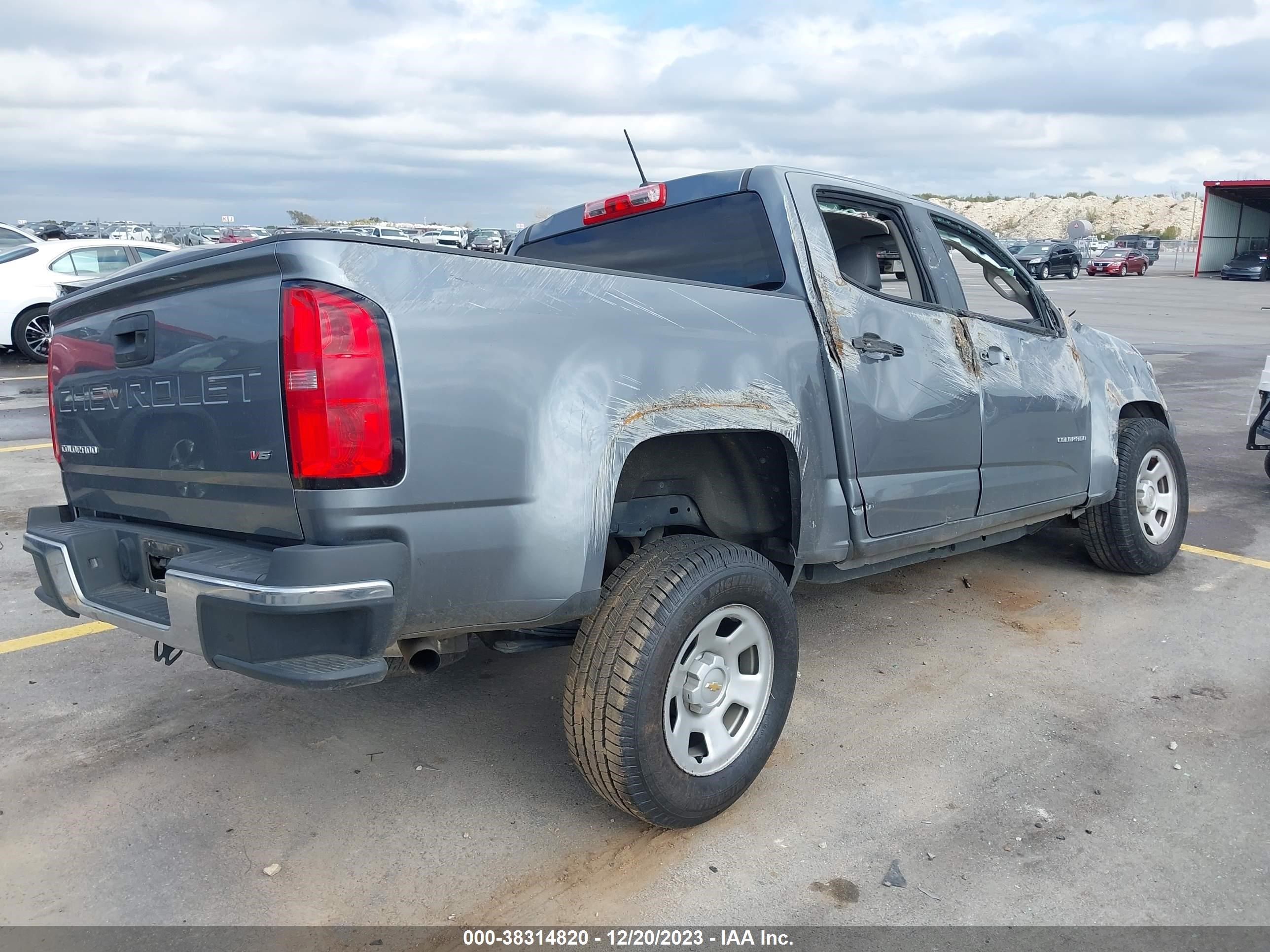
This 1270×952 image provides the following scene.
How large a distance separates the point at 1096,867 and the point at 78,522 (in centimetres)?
321

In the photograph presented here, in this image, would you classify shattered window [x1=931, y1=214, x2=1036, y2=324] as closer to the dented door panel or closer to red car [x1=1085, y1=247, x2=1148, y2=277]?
the dented door panel

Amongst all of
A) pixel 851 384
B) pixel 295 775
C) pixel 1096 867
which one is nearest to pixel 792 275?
pixel 851 384

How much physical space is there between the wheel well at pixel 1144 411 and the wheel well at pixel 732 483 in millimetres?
2687

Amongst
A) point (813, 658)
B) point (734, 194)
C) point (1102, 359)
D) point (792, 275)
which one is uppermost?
point (734, 194)

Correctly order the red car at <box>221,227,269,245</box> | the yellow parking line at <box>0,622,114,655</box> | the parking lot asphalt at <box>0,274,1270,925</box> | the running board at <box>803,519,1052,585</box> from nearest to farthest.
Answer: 1. the parking lot asphalt at <box>0,274,1270,925</box>
2. the running board at <box>803,519,1052,585</box>
3. the yellow parking line at <box>0,622,114,655</box>
4. the red car at <box>221,227,269,245</box>

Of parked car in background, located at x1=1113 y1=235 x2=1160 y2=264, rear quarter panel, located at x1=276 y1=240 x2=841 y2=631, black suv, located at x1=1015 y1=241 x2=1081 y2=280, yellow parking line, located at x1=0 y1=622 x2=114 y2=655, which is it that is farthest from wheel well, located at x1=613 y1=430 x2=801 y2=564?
parked car in background, located at x1=1113 y1=235 x2=1160 y2=264

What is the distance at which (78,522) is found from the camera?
3234 mm

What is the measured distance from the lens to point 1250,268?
3778 cm

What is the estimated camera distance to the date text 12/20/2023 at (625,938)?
254cm

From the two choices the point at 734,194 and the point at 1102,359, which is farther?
the point at 1102,359

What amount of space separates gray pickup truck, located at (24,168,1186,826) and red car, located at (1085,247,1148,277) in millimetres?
43173

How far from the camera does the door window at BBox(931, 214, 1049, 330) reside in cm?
451

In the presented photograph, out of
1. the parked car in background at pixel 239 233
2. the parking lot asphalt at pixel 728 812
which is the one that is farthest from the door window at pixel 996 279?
the parked car in background at pixel 239 233

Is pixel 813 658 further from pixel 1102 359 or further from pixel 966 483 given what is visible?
pixel 1102 359
